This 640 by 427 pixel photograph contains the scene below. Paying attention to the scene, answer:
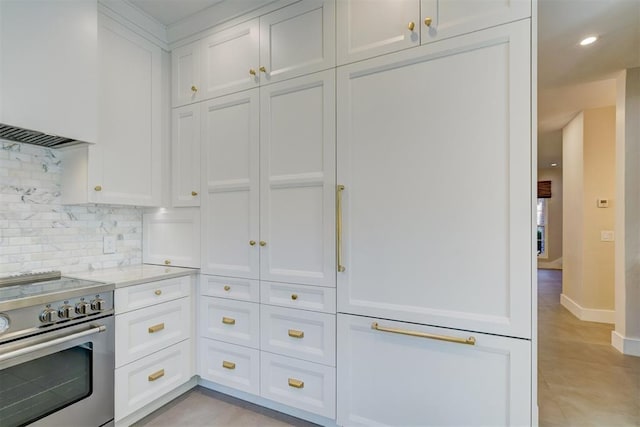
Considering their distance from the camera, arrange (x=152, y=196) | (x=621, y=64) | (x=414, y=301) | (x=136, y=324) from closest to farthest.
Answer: (x=414, y=301) → (x=136, y=324) → (x=152, y=196) → (x=621, y=64)

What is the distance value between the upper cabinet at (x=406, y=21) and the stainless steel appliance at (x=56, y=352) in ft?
6.38

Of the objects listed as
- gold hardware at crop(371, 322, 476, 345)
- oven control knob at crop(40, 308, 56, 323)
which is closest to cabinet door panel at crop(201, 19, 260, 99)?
oven control knob at crop(40, 308, 56, 323)

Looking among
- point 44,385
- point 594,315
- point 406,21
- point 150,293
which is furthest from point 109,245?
point 594,315

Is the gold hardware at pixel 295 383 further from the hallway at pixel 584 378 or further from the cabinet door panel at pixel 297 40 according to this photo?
the cabinet door panel at pixel 297 40

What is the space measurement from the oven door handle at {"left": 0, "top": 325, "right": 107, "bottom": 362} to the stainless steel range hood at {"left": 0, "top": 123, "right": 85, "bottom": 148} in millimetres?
1089

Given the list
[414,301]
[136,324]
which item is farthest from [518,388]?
[136,324]

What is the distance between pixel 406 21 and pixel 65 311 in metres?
2.29

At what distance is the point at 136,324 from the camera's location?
6.23ft

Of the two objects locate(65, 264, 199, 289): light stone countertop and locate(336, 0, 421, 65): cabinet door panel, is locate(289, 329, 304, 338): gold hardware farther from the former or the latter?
locate(336, 0, 421, 65): cabinet door panel

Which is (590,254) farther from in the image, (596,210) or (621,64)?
(621,64)

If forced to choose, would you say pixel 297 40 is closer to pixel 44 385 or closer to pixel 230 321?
pixel 230 321

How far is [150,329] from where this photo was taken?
1966 millimetres

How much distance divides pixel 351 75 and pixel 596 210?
4020 mm

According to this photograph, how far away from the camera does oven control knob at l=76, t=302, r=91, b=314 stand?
1609mm
